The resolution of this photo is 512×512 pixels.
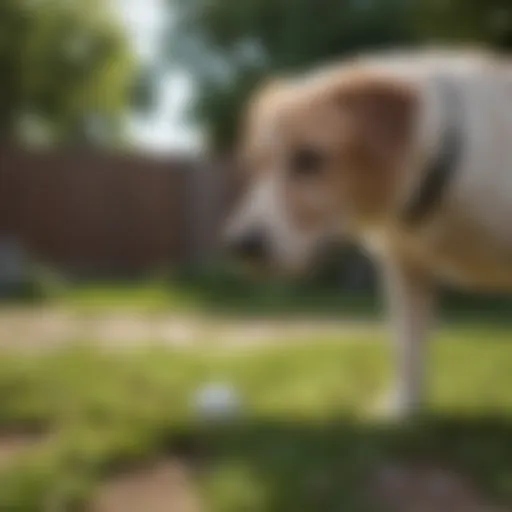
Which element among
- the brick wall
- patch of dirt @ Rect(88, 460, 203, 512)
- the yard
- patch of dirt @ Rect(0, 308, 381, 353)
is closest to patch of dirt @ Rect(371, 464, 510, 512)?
the yard

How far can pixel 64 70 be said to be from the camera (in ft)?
22.1

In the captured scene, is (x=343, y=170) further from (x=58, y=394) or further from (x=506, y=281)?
(x=58, y=394)

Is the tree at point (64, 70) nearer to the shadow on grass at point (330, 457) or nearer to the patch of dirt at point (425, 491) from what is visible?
the shadow on grass at point (330, 457)

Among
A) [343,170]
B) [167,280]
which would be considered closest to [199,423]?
[343,170]

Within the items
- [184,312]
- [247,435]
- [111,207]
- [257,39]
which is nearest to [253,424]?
[247,435]

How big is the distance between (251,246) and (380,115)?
0.31m

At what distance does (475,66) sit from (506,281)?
391mm

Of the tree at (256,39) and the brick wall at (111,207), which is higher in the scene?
the tree at (256,39)

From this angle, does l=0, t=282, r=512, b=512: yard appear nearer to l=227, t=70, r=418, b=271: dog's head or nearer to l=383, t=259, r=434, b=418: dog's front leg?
l=383, t=259, r=434, b=418: dog's front leg

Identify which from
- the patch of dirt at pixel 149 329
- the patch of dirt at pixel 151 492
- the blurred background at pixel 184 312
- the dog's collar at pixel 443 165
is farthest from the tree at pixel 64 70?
the patch of dirt at pixel 151 492

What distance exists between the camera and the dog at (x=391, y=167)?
1677 mm

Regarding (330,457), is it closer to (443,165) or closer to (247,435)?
(247,435)

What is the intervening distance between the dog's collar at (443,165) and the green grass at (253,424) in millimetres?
391

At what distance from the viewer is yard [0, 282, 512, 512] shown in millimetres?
1445
